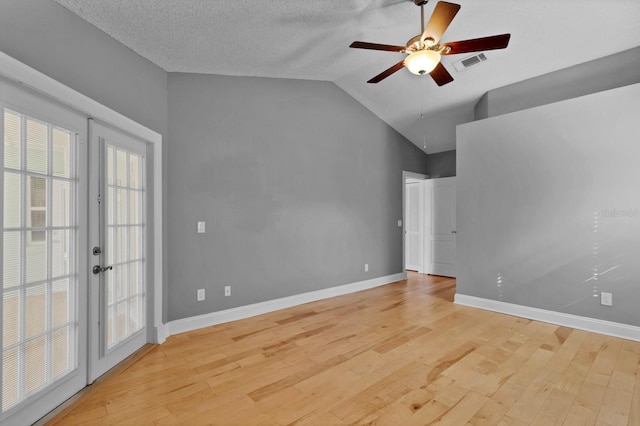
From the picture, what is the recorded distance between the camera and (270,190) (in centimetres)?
398

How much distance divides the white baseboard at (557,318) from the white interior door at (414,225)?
244 cm

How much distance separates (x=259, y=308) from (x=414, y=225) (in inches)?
169

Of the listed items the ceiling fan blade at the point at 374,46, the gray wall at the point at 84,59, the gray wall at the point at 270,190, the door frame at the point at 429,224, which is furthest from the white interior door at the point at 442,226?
the gray wall at the point at 84,59

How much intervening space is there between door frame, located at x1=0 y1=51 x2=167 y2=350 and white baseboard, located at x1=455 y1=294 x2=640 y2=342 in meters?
3.94

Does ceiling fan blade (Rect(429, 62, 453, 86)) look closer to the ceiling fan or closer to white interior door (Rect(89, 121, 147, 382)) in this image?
the ceiling fan

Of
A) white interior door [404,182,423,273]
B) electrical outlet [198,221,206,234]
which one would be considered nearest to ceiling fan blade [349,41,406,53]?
electrical outlet [198,221,206,234]

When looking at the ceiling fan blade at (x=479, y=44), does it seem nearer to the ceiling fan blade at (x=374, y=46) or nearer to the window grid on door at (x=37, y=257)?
the ceiling fan blade at (x=374, y=46)

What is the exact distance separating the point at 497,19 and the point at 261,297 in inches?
165

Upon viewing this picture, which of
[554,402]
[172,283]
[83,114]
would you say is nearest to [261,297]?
[172,283]

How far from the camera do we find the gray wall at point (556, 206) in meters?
3.10

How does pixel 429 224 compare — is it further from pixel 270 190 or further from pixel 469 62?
pixel 270 190

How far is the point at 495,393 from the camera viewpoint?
2.10m

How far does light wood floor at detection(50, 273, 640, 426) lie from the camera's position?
6.18 ft

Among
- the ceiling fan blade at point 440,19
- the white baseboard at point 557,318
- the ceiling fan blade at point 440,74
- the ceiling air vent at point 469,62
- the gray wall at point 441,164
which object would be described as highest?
the ceiling air vent at point 469,62
